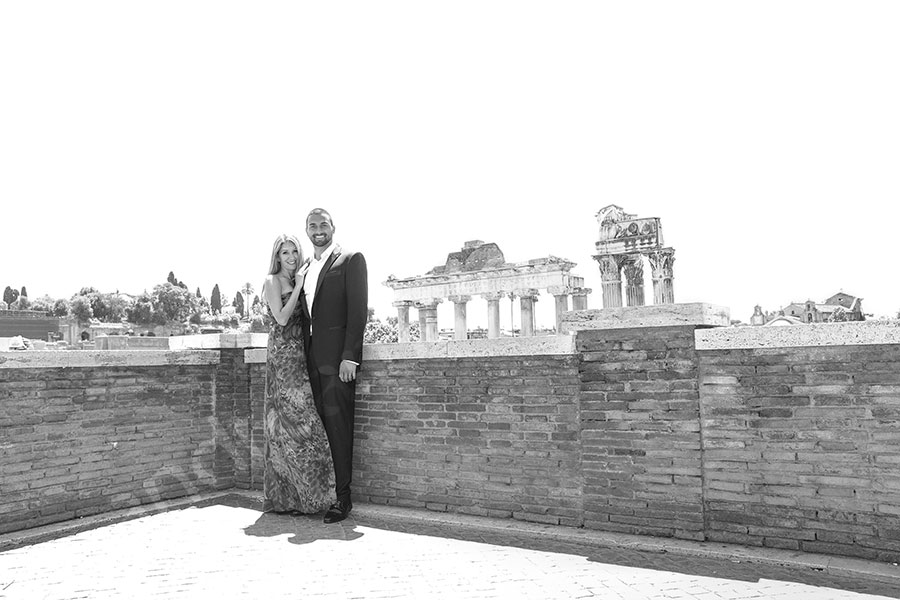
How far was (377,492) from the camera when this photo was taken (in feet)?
21.7

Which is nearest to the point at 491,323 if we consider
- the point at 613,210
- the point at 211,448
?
the point at 613,210

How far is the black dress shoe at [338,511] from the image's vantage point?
244 inches

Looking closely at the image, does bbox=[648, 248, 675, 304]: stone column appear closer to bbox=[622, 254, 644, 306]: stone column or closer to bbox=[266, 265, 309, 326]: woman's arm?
bbox=[622, 254, 644, 306]: stone column

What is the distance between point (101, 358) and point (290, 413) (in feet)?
6.47

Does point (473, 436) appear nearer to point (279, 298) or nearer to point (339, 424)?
point (339, 424)

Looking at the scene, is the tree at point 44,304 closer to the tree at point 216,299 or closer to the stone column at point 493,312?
the tree at point 216,299

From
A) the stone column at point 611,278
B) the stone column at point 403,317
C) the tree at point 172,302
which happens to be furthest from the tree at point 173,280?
the stone column at point 611,278

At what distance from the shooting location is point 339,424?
6.44 meters

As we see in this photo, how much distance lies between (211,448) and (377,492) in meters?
2.21

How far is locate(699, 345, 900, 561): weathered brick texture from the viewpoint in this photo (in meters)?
4.54

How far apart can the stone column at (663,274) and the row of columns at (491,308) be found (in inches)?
153

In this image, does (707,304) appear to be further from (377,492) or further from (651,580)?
(377,492)

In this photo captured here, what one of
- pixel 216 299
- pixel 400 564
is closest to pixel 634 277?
pixel 400 564

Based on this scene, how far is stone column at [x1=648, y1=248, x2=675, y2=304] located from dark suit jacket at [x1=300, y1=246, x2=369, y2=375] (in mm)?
24144
